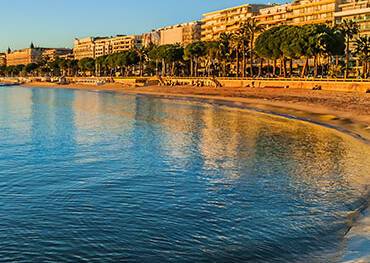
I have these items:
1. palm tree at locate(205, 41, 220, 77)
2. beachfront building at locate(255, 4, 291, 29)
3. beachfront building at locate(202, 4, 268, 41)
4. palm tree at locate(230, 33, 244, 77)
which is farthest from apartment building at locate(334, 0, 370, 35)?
beachfront building at locate(202, 4, 268, 41)

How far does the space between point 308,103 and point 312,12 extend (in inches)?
2789

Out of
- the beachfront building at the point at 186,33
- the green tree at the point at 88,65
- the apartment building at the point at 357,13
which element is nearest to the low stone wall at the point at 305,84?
the apartment building at the point at 357,13

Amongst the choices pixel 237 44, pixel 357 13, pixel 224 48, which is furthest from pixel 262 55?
pixel 357 13

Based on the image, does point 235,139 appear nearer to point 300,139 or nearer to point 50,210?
point 300,139

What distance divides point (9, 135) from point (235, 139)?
15.5 metres

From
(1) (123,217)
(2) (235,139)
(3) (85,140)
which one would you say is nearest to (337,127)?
(2) (235,139)

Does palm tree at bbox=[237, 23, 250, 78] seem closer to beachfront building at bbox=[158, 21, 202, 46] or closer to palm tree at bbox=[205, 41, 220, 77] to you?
palm tree at bbox=[205, 41, 220, 77]

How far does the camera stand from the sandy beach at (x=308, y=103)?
40.5 m

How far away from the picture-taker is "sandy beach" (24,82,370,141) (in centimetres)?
4049

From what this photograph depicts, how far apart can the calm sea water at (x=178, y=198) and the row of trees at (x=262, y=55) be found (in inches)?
2109

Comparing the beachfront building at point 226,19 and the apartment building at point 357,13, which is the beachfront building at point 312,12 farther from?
the beachfront building at point 226,19

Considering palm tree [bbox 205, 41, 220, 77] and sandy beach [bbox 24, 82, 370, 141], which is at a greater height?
palm tree [bbox 205, 41, 220, 77]

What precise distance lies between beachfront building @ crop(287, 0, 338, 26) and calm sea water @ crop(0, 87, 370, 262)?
Answer: 91.4 meters

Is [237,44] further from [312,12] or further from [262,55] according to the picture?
[312,12]
